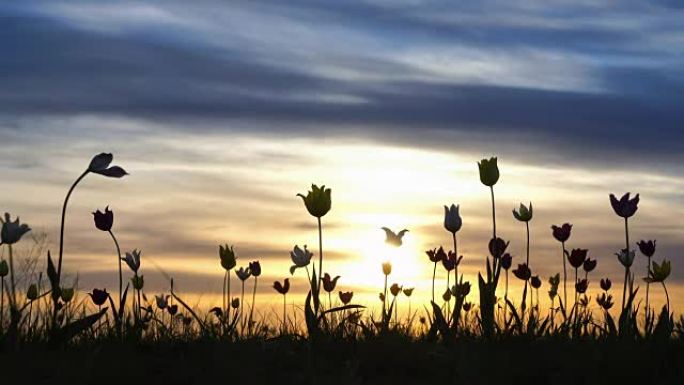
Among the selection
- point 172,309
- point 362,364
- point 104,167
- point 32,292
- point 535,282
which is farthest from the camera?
point 535,282

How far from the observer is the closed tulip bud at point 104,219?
8.32 metres

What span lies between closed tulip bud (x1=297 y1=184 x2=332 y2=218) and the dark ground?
3.19 ft

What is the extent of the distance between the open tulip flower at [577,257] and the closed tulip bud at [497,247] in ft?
4.55

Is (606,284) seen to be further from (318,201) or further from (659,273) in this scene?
(318,201)

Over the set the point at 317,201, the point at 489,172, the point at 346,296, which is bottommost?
the point at 346,296

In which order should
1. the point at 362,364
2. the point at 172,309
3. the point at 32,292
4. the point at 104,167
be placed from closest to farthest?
the point at 362,364, the point at 104,167, the point at 32,292, the point at 172,309

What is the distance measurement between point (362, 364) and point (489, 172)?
204 cm

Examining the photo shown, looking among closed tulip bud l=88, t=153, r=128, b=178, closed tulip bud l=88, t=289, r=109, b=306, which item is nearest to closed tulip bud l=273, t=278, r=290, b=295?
closed tulip bud l=88, t=289, r=109, b=306

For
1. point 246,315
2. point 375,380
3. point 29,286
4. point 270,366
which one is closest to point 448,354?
point 375,380

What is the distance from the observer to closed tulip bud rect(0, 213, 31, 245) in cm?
774

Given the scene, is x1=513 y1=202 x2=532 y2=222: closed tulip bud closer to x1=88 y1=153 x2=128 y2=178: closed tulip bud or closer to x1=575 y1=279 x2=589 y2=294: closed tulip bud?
x1=575 y1=279 x2=589 y2=294: closed tulip bud

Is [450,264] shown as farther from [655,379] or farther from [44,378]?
[44,378]

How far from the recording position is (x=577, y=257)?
9.72 meters

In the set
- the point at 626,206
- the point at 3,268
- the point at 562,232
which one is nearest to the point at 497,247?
the point at 626,206
